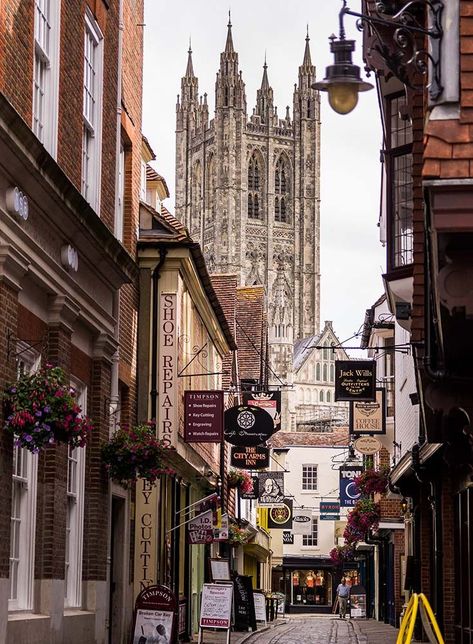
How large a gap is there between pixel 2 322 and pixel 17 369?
934 millimetres

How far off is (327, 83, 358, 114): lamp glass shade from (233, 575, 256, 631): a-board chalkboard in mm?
25234

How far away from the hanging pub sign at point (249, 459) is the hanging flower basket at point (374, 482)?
249cm

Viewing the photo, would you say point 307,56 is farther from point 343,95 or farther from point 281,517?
point 343,95

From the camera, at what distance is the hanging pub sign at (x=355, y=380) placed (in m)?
32.1

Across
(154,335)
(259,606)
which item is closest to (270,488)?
(259,606)

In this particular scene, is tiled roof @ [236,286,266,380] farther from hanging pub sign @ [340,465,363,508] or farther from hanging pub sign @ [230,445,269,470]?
hanging pub sign @ [230,445,269,470]

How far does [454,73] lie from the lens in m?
9.40

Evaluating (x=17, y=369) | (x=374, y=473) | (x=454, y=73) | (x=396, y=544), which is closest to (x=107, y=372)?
(x=17, y=369)

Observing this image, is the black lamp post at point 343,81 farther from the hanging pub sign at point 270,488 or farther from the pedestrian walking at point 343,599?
the pedestrian walking at point 343,599

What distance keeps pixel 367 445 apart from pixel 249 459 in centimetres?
301

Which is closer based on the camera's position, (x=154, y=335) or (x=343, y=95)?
(x=343, y=95)

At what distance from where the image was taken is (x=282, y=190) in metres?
163

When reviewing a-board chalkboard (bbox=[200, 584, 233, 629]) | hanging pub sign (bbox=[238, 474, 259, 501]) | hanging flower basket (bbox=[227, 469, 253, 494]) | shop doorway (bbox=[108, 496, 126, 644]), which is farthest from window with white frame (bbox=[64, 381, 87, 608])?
hanging pub sign (bbox=[238, 474, 259, 501])

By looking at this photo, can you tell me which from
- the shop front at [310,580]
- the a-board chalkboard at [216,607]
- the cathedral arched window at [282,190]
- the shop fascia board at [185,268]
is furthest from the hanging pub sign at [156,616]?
the cathedral arched window at [282,190]
